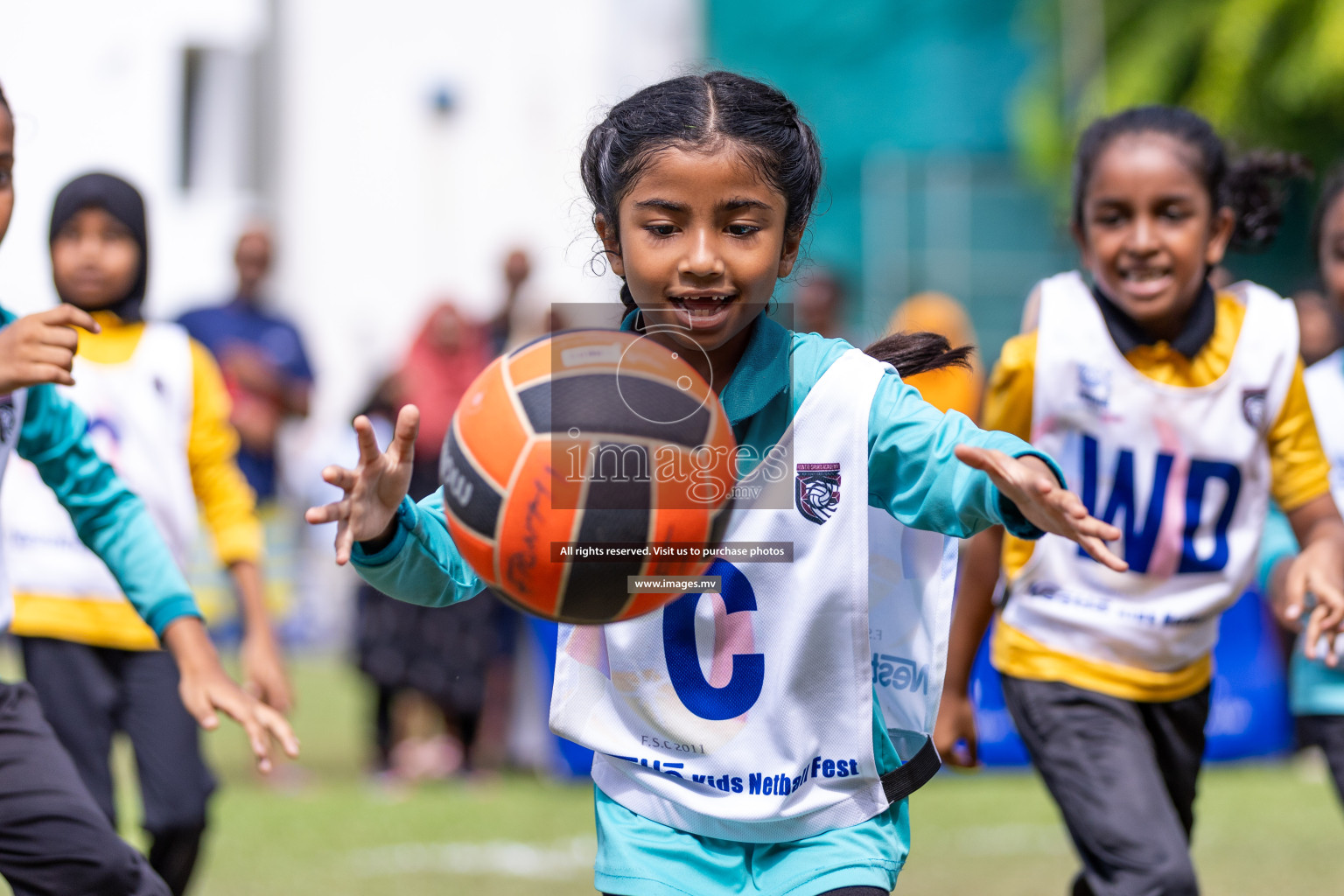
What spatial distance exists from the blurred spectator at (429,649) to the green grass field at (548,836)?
268 mm

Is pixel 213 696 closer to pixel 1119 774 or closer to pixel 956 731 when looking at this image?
pixel 956 731

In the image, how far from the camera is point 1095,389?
3.91 metres

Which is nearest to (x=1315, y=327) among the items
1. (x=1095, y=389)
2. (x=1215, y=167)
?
(x=1215, y=167)

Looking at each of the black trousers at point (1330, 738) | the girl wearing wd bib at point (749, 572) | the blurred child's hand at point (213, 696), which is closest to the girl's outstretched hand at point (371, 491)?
the girl wearing wd bib at point (749, 572)

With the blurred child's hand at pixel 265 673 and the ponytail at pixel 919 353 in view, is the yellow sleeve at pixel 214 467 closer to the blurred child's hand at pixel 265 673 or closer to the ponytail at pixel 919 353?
the blurred child's hand at pixel 265 673

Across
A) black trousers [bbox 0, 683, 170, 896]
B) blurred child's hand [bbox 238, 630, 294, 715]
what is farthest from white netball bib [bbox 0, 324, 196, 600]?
black trousers [bbox 0, 683, 170, 896]

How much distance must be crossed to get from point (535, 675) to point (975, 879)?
9.98ft

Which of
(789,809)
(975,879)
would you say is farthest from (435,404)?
(789,809)

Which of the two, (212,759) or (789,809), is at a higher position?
(789,809)

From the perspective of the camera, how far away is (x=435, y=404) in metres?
7.98

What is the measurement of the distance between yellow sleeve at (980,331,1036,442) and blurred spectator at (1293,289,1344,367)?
1.85m

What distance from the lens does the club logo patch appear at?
3.90m

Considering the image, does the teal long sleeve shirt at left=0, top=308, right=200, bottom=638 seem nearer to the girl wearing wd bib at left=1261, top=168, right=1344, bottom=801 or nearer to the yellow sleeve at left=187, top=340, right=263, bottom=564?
the yellow sleeve at left=187, top=340, right=263, bottom=564

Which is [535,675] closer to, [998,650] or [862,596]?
[998,650]
